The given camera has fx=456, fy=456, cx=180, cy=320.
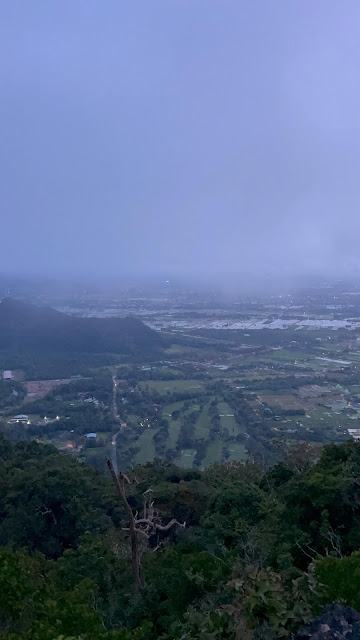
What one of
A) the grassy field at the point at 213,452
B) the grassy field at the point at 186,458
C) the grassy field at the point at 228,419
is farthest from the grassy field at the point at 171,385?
the grassy field at the point at 186,458

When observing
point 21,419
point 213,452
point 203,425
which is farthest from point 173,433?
point 21,419

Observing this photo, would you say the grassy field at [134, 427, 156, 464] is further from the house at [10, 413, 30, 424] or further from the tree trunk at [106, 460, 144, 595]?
the tree trunk at [106, 460, 144, 595]

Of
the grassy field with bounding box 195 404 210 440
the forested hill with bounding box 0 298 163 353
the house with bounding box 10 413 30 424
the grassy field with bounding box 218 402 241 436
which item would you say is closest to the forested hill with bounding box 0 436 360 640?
the grassy field with bounding box 195 404 210 440

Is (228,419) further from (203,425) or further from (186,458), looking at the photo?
(186,458)

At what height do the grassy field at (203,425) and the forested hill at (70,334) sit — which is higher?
the forested hill at (70,334)

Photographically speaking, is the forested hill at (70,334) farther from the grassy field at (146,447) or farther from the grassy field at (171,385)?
the grassy field at (146,447)

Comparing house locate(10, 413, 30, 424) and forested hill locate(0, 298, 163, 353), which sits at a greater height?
forested hill locate(0, 298, 163, 353)

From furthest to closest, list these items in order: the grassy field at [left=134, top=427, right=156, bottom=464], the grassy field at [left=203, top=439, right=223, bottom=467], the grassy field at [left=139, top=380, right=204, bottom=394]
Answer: the grassy field at [left=139, top=380, right=204, bottom=394] → the grassy field at [left=134, top=427, right=156, bottom=464] → the grassy field at [left=203, top=439, right=223, bottom=467]
